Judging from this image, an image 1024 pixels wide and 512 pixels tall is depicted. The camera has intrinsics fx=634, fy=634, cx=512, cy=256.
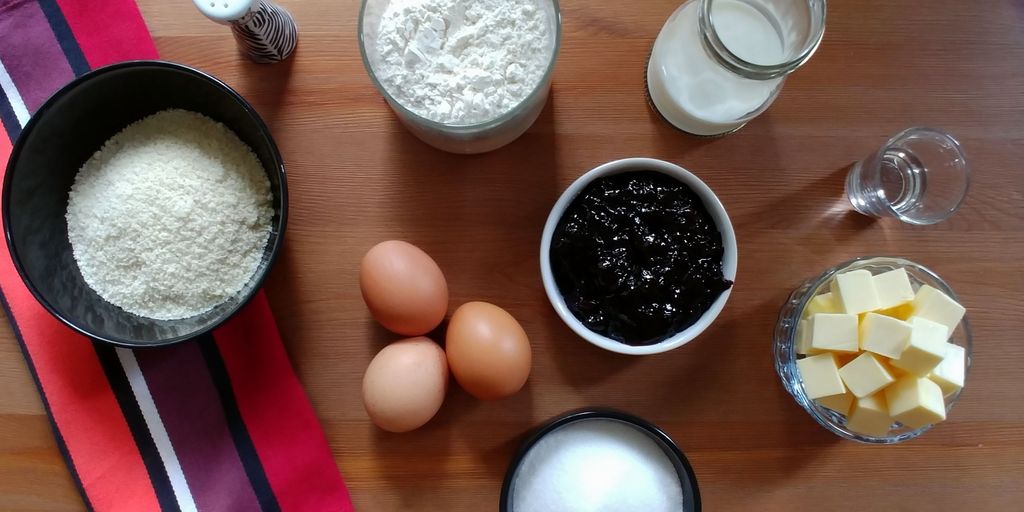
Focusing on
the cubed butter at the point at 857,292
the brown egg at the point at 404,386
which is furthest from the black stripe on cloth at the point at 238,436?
the cubed butter at the point at 857,292

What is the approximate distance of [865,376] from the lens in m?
0.81

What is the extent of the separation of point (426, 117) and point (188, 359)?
51cm

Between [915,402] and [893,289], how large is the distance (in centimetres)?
14

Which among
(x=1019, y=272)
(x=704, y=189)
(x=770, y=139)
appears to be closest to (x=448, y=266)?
(x=704, y=189)

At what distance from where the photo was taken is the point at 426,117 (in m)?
0.78

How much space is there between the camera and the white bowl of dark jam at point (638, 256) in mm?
834

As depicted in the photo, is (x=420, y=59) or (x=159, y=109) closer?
(x=420, y=59)

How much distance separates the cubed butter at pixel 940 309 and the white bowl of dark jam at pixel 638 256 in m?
0.25

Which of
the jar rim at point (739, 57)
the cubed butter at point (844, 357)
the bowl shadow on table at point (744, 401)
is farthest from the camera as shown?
the bowl shadow on table at point (744, 401)

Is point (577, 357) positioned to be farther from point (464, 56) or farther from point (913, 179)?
point (913, 179)

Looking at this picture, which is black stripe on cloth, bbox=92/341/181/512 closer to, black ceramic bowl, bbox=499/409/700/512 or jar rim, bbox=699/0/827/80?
black ceramic bowl, bbox=499/409/700/512

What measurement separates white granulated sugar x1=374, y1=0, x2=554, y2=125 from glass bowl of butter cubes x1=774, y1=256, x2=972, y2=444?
496 millimetres

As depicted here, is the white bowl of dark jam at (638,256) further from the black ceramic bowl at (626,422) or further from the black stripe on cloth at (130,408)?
the black stripe on cloth at (130,408)

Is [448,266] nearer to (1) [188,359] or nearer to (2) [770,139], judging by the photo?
(1) [188,359]
